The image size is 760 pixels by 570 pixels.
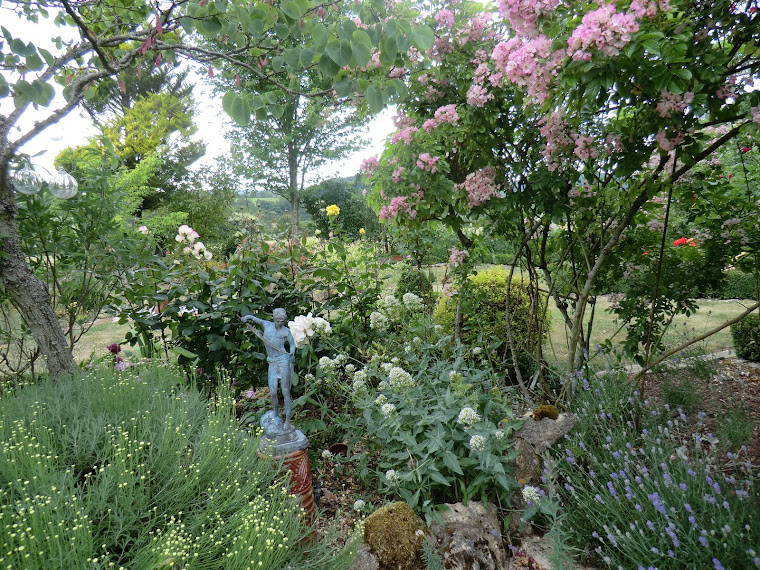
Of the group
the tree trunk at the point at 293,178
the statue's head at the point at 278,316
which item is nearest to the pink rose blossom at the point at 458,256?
the statue's head at the point at 278,316

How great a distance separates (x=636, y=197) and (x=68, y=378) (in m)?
2.89

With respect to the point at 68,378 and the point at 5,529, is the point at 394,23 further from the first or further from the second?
the point at 68,378

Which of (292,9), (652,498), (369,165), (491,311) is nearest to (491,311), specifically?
(491,311)

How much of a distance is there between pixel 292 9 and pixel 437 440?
5.57ft

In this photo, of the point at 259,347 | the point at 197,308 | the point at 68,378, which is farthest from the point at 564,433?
the point at 68,378

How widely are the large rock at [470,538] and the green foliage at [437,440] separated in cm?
6

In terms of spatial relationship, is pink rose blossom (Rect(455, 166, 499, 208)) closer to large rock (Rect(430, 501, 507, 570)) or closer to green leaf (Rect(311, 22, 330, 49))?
green leaf (Rect(311, 22, 330, 49))

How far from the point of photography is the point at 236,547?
1176mm

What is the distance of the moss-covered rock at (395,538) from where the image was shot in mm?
1594

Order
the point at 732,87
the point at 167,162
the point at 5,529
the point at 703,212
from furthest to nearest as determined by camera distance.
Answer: the point at 167,162
the point at 703,212
the point at 732,87
the point at 5,529

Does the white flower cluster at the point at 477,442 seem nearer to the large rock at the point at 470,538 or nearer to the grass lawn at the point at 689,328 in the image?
the large rock at the point at 470,538

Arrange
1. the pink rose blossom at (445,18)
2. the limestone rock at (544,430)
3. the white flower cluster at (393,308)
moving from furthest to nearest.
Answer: the white flower cluster at (393,308) < the pink rose blossom at (445,18) < the limestone rock at (544,430)

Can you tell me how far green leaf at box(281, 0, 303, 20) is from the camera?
4.13 ft

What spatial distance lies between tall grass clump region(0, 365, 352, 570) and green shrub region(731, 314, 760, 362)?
13.4ft
